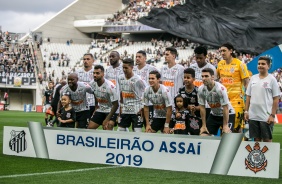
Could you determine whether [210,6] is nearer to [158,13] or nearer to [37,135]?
[158,13]

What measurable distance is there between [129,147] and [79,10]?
57586mm

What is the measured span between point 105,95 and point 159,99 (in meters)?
1.33

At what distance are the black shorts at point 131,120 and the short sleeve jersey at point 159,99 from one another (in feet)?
1.91

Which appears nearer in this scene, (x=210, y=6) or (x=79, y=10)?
(x=210, y=6)

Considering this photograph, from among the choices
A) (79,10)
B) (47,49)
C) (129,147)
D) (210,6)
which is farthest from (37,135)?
(79,10)

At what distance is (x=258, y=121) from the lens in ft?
31.3

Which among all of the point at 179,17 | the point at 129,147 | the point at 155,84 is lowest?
the point at 129,147

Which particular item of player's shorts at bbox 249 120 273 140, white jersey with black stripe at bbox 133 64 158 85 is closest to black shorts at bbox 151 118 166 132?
white jersey with black stripe at bbox 133 64 158 85

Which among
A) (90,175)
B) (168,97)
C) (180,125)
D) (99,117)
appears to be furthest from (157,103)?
(90,175)

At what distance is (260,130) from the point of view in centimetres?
956

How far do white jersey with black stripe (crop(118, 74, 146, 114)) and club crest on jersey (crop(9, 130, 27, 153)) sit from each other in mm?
2210

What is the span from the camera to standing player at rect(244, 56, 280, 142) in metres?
9.35

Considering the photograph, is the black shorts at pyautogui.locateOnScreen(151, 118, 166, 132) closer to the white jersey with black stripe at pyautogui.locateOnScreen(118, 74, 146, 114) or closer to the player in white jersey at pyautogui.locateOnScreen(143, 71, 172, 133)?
the player in white jersey at pyautogui.locateOnScreen(143, 71, 172, 133)

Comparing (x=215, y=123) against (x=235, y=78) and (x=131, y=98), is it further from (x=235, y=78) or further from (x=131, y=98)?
(x=131, y=98)
